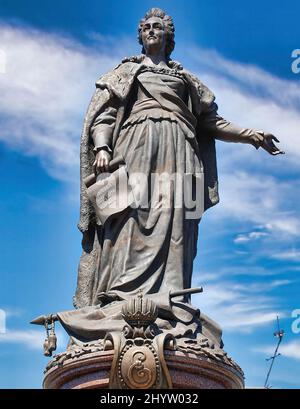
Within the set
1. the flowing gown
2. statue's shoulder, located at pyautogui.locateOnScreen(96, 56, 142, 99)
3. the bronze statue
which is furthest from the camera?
statue's shoulder, located at pyautogui.locateOnScreen(96, 56, 142, 99)

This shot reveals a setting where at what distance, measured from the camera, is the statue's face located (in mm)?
18219

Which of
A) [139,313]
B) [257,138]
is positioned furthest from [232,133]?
[139,313]

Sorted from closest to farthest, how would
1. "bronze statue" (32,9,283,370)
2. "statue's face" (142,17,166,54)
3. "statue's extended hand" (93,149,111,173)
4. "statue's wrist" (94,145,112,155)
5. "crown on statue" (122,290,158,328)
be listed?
"crown on statue" (122,290,158,328) → "bronze statue" (32,9,283,370) → "statue's extended hand" (93,149,111,173) → "statue's wrist" (94,145,112,155) → "statue's face" (142,17,166,54)

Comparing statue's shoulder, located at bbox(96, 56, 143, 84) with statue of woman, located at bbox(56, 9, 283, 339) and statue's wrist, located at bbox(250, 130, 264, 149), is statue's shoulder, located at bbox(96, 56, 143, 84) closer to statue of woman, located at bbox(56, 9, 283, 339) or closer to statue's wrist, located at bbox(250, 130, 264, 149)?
statue of woman, located at bbox(56, 9, 283, 339)

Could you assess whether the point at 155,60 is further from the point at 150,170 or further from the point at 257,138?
the point at 150,170

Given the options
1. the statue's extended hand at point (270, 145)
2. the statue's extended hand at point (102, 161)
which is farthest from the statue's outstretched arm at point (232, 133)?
the statue's extended hand at point (102, 161)

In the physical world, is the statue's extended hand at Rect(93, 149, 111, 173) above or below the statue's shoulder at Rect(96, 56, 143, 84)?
below

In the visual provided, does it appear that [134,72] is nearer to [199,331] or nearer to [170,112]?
[170,112]

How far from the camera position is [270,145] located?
1809cm

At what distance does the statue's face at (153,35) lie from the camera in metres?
18.2

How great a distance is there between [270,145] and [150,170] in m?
2.39

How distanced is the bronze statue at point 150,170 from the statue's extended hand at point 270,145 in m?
0.02

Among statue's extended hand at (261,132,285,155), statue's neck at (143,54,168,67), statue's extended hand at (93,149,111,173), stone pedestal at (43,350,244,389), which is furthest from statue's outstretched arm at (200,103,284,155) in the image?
stone pedestal at (43,350,244,389)
